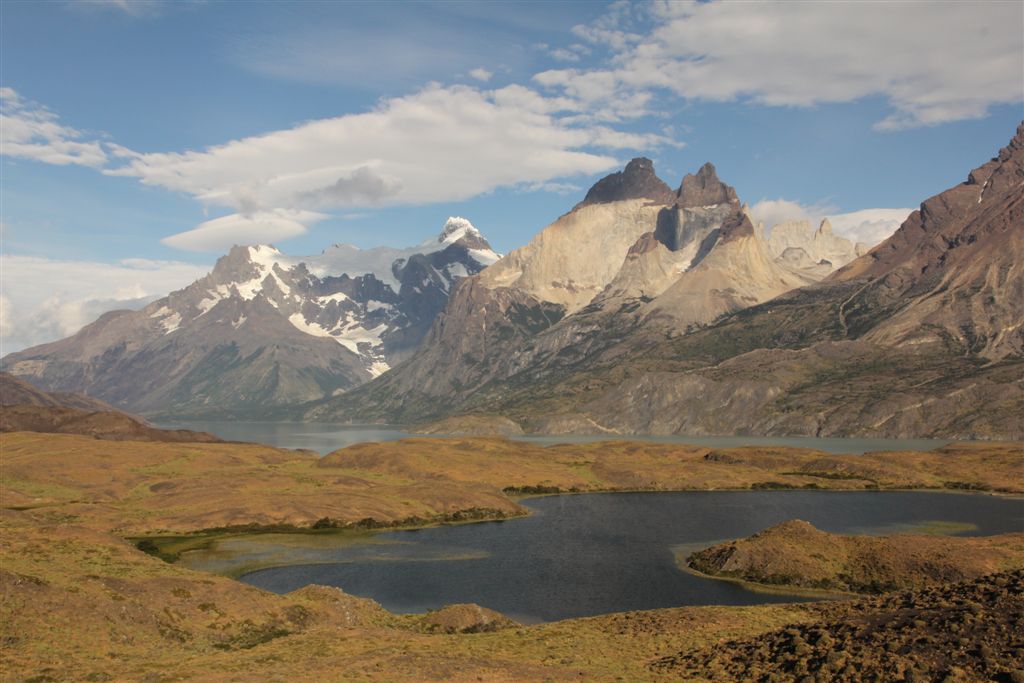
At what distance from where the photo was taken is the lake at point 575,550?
92438 mm

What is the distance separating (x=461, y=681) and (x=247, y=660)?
1767cm

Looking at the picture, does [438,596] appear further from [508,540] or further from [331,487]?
[331,487]

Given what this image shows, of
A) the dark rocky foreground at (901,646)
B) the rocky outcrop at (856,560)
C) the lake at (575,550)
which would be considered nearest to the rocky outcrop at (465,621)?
the lake at (575,550)

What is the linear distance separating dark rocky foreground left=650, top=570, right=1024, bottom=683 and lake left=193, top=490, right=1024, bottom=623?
30.3 meters

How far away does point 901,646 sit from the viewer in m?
48.3

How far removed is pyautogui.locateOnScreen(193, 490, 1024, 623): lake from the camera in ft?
303

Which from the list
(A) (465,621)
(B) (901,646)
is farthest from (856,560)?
(B) (901,646)

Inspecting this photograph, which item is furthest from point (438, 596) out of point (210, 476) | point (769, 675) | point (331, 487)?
point (210, 476)

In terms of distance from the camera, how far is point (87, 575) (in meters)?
74.8

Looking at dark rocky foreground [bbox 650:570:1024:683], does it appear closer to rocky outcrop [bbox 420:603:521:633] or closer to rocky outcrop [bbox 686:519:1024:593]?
rocky outcrop [bbox 420:603:521:633]

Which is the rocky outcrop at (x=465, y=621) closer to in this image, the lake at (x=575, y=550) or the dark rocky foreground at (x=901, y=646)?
the lake at (x=575, y=550)

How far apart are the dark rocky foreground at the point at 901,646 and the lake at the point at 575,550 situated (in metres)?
30.3

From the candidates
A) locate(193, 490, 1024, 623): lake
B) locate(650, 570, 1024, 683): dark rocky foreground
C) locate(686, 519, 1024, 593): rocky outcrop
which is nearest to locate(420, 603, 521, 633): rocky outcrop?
locate(193, 490, 1024, 623): lake

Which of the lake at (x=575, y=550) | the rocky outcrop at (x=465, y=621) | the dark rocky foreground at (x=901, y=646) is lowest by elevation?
the lake at (x=575, y=550)
